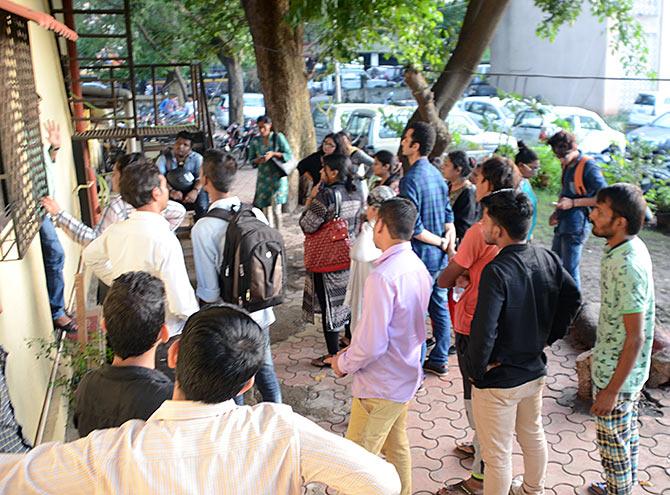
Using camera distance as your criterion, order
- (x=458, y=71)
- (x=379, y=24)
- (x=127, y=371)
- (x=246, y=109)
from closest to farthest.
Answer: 1. (x=127, y=371)
2. (x=379, y=24)
3. (x=458, y=71)
4. (x=246, y=109)

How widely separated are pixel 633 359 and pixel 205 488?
2.14m

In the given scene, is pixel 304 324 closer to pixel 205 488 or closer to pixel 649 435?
pixel 649 435

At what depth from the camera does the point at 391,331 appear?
9.80 ft

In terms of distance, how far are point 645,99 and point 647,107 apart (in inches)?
10.2

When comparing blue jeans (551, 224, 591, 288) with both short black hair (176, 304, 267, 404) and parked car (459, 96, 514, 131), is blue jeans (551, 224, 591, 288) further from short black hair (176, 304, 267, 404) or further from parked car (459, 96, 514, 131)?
parked car (459, 96, 514, 131)

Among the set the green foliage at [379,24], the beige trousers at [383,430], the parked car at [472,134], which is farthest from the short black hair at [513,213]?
the parked car at [472,134]

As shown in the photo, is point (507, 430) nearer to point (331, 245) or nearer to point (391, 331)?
point (391, 331)

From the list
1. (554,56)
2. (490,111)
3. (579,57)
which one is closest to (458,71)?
(490,111)

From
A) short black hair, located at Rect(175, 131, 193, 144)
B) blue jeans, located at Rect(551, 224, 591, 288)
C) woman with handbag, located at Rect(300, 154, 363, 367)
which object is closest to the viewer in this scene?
woman with handbag, located at Rect(300, 154, 363, 367)

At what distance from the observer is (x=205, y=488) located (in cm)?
147

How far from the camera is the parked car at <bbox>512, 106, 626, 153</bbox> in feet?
40.8

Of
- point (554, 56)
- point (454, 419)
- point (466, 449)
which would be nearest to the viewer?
point (466, 449)

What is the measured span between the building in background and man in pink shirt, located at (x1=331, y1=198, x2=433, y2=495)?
565 inches

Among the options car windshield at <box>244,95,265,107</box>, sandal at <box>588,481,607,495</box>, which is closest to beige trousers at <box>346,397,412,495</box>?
sandal at <box>588,481,607,495</box>
